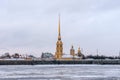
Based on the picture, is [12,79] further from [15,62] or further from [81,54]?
[81,54]

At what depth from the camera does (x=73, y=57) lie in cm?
14838

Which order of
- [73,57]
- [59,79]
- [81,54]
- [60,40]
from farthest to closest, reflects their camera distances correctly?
[81,54]
[73,57]
[60,40]
[59,79]

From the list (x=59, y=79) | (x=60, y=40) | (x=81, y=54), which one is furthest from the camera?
(x=81, y=54)

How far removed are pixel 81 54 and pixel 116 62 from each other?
23006mm

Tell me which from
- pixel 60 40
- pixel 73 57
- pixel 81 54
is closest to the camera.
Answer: pixel 60 40

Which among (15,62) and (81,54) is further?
(81,54)

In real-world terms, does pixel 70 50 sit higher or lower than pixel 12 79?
higher

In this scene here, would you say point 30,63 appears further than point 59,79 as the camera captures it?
Yes

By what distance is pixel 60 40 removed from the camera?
453 feet

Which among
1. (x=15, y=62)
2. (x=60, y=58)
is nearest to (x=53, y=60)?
(x=60, y=58)

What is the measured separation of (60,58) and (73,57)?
973cm

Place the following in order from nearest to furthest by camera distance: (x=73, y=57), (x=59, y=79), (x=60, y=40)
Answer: (x=59, y=79)
(x=60, y=40)
(x=73, y=57)

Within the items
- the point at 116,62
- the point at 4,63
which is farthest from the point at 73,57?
the point at 4,63

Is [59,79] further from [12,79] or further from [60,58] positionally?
[60,58]
